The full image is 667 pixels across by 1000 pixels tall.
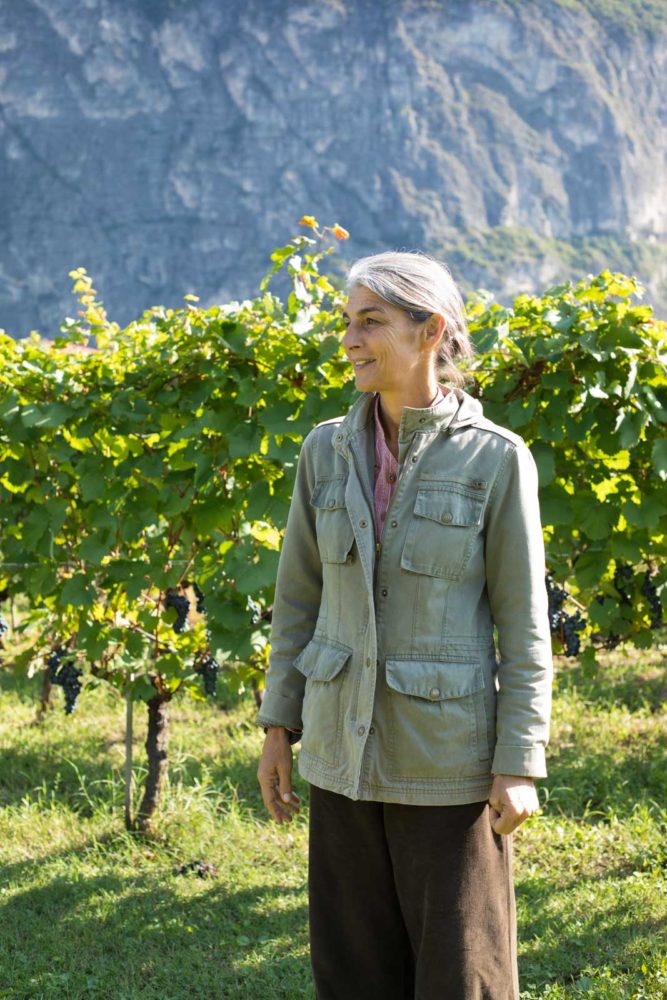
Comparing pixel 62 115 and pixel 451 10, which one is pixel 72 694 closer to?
pixel 62 115

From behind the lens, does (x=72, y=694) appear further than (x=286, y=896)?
Yes

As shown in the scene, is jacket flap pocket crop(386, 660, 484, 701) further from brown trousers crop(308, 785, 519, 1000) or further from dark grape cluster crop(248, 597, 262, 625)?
dark grape cluster crop(248, 597, 262, 625)

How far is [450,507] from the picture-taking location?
A: 6.46 feet

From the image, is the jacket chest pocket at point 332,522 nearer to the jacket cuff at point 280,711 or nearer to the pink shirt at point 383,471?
the pink shirt at point 383,471

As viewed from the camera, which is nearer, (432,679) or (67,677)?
(432,679)

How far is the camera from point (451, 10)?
9444 cm

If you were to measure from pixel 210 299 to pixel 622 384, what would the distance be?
8346 centimetres

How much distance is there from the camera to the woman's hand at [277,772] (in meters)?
2.21

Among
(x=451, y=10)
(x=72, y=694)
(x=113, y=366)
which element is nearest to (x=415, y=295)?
(x=113, y=366)

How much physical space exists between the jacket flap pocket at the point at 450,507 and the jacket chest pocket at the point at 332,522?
0.49ft

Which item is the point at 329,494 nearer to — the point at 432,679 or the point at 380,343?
the point at 380,343

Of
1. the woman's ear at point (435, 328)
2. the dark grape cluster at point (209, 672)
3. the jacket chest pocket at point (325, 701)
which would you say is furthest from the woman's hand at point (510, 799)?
the dark grape cluster at point (209, 672)

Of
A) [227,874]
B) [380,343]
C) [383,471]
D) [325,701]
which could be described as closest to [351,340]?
[380,343]

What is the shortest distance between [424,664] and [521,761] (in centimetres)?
23
